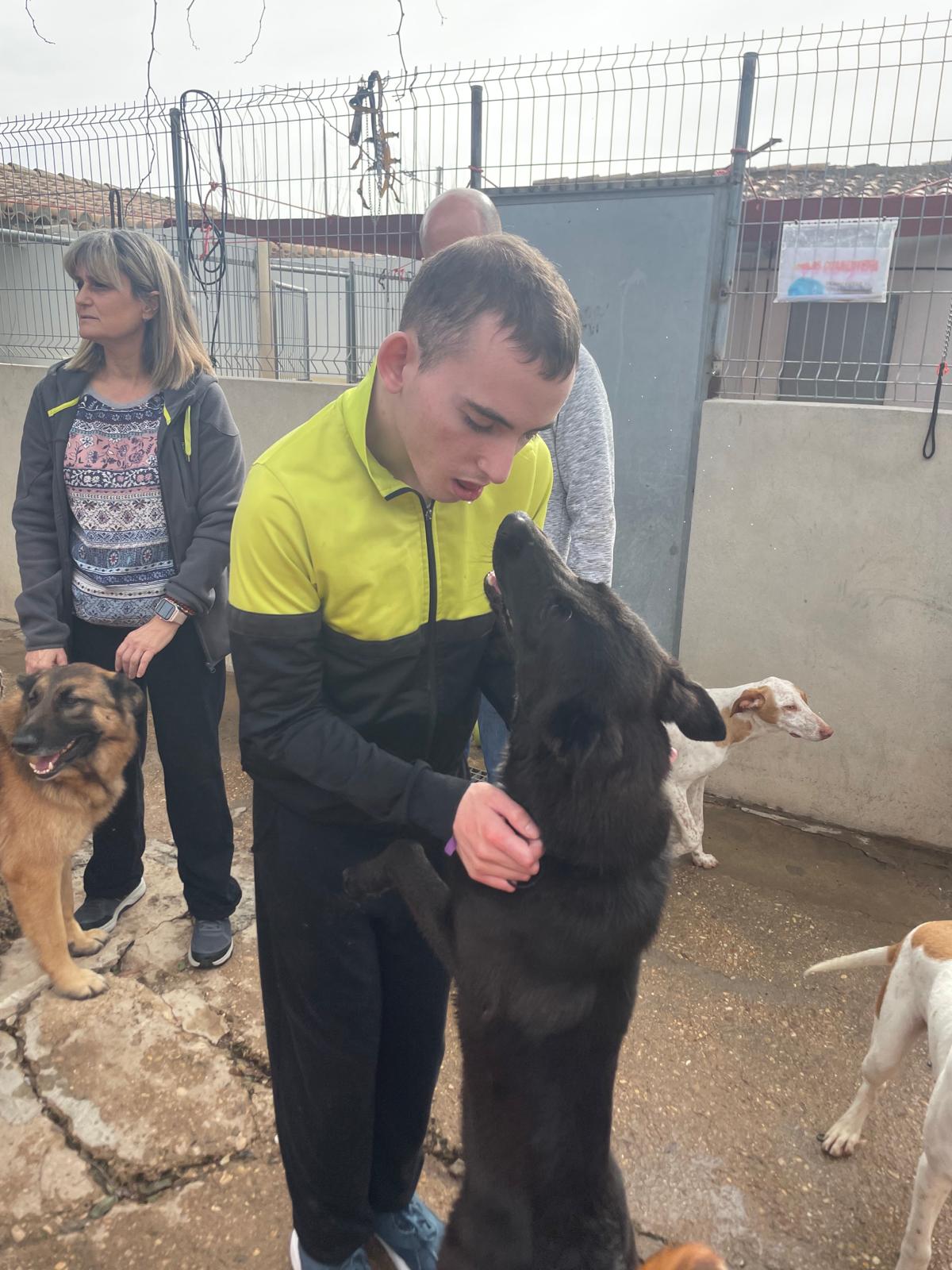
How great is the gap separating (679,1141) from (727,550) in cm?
263

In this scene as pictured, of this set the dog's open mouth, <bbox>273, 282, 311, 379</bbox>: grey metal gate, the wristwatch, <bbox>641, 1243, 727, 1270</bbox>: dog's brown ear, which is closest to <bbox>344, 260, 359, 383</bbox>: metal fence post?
<bbox>273, 282, 311, 379</bbox>: grey metal gate

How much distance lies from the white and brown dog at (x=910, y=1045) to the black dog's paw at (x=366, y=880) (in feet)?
4.20

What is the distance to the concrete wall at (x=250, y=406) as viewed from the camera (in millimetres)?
5102

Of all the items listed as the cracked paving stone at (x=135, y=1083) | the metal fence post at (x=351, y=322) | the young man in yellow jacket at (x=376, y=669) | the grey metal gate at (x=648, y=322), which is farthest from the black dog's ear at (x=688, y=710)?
the metal fence post at (x=351, y=322)

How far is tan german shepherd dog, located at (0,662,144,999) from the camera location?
2.59m

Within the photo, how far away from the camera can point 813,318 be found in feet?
13.3

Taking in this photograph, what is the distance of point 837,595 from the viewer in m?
3.80

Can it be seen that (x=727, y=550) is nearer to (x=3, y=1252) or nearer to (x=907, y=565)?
(x=907, y=565)

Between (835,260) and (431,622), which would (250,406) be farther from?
(431,622)

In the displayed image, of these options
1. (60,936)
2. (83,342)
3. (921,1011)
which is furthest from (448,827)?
(83,342)

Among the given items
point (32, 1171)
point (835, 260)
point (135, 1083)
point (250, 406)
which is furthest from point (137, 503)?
point (835, 260)

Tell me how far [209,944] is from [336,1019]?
1.52m

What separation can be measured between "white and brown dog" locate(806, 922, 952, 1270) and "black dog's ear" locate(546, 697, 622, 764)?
1117 millimetres

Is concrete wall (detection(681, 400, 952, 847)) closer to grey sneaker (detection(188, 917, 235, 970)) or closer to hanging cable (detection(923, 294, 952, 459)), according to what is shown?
hanging cable (detection(923, 294, 952, 459))
